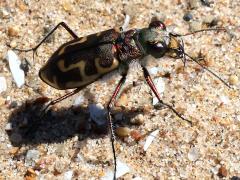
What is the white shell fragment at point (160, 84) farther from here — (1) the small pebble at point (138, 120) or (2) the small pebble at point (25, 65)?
(2) the small pebble at point (25, 65)

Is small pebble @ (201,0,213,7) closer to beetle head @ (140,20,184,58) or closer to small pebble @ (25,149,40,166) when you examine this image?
beetle head @ (140,20,184,58)

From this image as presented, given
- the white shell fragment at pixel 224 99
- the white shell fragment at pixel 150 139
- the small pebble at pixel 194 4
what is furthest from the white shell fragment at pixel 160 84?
the small pebble at pixel 194 4

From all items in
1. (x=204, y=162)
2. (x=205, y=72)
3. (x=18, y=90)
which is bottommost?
(x=204, y=162)

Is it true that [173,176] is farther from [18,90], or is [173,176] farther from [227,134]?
[18,90]

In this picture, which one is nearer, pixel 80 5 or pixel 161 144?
pixel 161 144

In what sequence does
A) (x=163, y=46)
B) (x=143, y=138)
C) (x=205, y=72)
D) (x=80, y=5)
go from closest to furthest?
1. (x=163, y=46)
2. (x=143, y=138)
3. (x=205, y=72)
4. (x=80, y=5)

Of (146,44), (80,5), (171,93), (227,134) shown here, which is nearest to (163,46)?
(146,44)

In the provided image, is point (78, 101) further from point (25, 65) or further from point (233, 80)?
point (233, 80)
